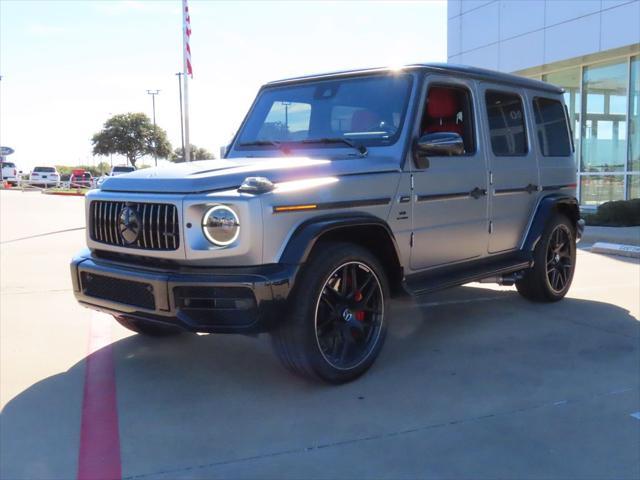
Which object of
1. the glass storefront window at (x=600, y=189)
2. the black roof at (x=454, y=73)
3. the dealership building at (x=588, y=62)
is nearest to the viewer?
the black roof at (x=454, y=73)

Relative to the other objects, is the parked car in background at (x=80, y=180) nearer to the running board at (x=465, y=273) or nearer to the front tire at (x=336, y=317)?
the running board at (x=465, y=273)

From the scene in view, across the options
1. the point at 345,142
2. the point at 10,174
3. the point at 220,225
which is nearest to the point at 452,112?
the point at 345,142

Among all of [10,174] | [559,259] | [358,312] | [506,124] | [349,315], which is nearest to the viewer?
[349,315]

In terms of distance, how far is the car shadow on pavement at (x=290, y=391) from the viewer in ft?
10.5

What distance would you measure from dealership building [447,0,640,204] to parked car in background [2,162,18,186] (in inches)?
1527

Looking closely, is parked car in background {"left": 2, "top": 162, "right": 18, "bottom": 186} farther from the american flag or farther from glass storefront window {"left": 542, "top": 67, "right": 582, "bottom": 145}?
glass storefront window {"left": 542, "top": 67, "right": 582, "bottom": 145}

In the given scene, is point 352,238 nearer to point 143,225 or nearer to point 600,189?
point 143,225

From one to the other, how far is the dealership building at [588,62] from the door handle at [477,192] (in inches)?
431

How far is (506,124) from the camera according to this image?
5566 mm

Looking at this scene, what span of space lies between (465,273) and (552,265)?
164cm

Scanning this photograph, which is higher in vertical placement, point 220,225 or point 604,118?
point 604,118

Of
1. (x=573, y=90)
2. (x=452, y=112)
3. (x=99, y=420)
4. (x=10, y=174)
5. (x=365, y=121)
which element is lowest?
(x=99, y=420)

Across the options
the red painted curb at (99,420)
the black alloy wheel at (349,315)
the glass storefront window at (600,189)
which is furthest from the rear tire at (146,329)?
the glass storefront window at (600,189)

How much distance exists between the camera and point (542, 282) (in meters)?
5.96
